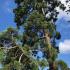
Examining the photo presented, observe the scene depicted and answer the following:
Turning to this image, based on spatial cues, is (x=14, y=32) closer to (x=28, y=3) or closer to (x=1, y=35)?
(x=1, y=35)

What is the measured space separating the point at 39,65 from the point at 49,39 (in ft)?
14.6

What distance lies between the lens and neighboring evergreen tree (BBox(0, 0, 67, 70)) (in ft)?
97.2

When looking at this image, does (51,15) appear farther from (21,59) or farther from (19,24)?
(21,59)

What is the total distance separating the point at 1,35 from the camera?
28.8 meters

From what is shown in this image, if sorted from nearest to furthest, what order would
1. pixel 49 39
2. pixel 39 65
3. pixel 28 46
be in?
pixel 39 65 → pixel 28 46 → pixel 49 39

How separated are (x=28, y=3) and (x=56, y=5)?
6.98 feet

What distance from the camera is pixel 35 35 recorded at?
3275 cm

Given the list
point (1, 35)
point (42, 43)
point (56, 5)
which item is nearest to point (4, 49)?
point (1, 35)

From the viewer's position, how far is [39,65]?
28.7 m

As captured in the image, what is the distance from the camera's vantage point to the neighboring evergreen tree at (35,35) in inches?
1166

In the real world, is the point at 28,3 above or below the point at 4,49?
above

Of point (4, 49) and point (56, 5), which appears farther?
point (56, 5)

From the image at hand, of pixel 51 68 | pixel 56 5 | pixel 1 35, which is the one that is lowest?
pixel 51 68

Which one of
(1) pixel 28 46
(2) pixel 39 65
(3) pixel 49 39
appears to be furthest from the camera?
(3) pixel 49 39
